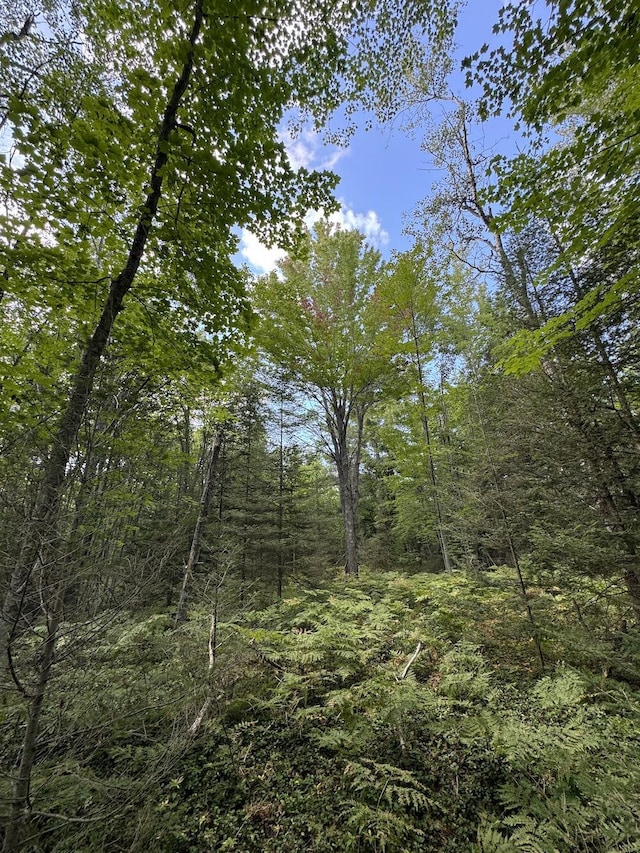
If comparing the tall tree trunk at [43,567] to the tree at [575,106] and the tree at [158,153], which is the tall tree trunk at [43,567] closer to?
the tree at [158,153]

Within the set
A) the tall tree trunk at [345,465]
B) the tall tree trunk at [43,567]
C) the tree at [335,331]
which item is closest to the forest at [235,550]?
the tall tree trunk at [43,567]

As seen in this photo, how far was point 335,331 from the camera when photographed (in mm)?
9680

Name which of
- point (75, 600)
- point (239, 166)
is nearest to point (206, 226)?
point (239, 166)

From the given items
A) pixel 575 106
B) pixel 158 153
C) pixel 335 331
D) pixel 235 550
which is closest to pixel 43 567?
pixel 235 550

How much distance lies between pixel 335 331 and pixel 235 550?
6.92 m

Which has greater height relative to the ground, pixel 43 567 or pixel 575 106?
pixel 575 106

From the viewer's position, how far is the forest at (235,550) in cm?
230

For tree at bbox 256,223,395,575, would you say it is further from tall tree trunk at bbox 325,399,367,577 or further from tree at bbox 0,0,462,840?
tree at bbox 0,0,462,840

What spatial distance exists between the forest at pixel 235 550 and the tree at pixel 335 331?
3.82 meters

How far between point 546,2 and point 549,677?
708 centimetres

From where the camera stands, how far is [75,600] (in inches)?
84.8

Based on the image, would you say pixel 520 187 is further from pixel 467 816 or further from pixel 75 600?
pixel 467 816

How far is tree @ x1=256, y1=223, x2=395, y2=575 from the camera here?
373 inches

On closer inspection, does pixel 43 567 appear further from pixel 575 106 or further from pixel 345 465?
pixel 345 465
